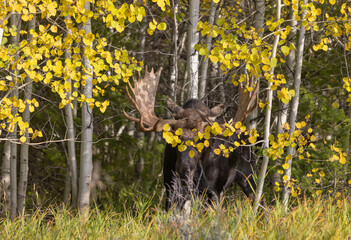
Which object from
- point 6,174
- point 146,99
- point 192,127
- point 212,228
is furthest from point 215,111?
point 6,174

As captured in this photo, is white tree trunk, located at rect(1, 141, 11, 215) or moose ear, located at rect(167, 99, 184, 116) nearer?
moose ear, located at rect(167, 99, 184, 116)

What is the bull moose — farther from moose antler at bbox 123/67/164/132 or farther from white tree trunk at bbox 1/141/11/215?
white tree trunk at bbox 1/141/11/215

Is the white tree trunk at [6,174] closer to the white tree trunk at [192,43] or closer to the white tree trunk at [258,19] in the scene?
the white tree trunk at [192,43]

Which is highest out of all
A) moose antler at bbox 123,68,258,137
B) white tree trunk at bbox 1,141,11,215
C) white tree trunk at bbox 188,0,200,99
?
white tree trunk at bbox 188,0,200,99

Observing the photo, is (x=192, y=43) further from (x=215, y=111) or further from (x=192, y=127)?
(x=192, y=127)

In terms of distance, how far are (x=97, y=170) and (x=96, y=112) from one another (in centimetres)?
185

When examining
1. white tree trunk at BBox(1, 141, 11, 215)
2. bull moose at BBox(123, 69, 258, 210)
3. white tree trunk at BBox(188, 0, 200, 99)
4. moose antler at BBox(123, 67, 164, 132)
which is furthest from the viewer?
white tree trunk at BBox(1, 141, 11, 215)

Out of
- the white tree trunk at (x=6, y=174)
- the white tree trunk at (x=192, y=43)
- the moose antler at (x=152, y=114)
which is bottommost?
the white tree trunk at (x=6, y=174)

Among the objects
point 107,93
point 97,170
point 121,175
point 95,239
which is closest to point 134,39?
point 107,93

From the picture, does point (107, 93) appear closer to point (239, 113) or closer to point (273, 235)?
point (239, 113)

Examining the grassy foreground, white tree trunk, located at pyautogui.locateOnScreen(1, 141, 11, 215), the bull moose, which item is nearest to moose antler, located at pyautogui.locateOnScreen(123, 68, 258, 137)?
the bull moose

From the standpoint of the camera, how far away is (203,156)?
8.45 meters

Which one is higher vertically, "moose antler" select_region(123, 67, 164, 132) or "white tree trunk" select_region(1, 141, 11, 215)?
"moose antler" select_region(123, 67, 164, 132)

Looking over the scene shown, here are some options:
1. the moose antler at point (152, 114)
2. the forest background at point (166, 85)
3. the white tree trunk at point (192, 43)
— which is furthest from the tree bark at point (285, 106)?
the white tree trunk at point (192, 43)
